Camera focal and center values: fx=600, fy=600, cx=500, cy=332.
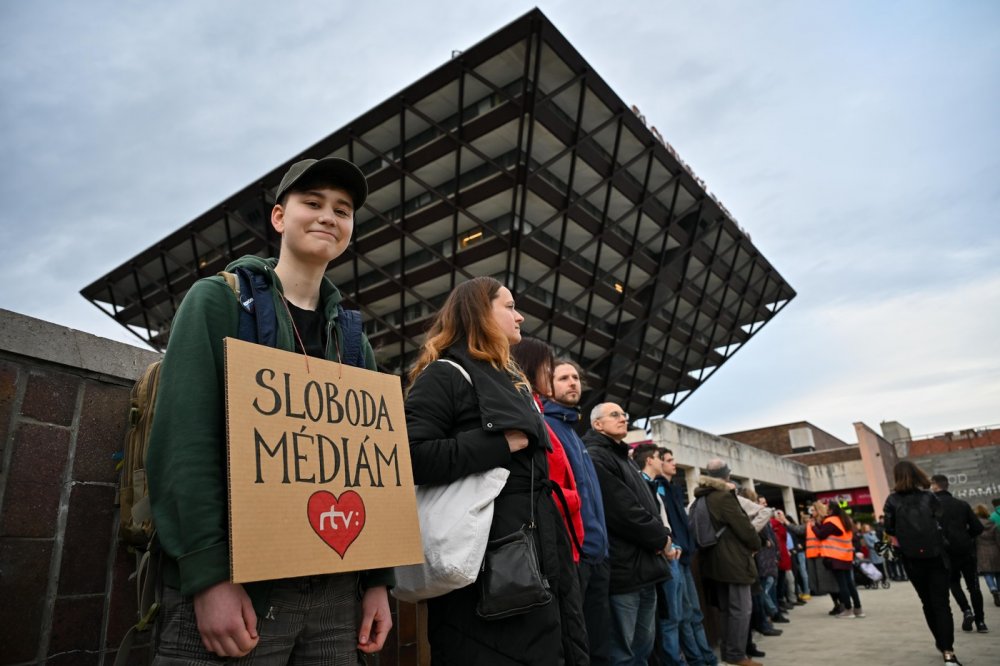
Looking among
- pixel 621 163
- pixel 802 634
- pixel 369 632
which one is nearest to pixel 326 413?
pixel 369 632

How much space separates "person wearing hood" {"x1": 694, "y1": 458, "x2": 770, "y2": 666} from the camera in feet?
17.2

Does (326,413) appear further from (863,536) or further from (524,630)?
(863,536)

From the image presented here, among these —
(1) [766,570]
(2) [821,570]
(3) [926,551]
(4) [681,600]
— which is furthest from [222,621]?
(2) [821,570]

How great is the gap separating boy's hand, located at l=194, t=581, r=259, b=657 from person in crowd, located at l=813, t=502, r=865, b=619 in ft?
31.1

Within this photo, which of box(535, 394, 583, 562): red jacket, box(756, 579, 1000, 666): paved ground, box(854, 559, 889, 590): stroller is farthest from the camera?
box(854, 559, 889, 590): stroller

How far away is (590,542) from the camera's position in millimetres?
3012

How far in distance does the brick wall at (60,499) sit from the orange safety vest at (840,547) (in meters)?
9.39

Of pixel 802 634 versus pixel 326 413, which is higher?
pixel 326 413

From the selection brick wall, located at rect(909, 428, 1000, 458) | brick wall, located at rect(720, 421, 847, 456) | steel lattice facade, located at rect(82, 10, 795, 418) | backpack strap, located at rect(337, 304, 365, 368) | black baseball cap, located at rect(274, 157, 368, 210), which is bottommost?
backpack strap, located at rect(337, 304, 365, 368)

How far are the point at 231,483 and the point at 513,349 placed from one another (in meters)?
1.96

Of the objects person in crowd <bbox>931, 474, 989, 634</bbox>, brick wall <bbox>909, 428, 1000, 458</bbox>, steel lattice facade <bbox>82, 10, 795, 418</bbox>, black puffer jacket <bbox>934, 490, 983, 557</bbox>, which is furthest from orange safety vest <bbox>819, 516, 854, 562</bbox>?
brick wall <bbox>909, 428, 1000, 458</bbox>

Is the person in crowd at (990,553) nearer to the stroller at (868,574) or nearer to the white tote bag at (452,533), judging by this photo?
the stroller at (868,574)

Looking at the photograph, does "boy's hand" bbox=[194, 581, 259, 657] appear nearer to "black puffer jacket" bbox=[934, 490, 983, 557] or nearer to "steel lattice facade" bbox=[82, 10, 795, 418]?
"black puffer jacket" bbox=[934, 490, 983, 557]

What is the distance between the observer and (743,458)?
82.7 feet
